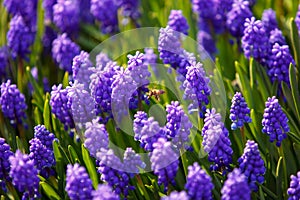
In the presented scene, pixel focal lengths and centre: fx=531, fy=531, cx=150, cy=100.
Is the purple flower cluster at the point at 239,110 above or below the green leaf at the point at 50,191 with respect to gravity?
below

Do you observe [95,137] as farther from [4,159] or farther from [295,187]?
[295,187]

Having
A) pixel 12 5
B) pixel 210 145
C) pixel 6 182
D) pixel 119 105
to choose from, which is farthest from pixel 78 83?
pixel 12 5

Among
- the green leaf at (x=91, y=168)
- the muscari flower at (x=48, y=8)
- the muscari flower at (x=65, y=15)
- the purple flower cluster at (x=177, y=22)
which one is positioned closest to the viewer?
the green leaf at (x=91, y=168)

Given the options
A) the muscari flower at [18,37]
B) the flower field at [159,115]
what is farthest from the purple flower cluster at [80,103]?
the muscari flower at [18,37]

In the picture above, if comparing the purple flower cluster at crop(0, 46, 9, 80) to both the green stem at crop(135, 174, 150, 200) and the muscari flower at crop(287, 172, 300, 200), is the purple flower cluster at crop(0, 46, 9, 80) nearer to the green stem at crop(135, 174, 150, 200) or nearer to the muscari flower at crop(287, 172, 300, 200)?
the green stem at crop(135, 174, 150, 200)

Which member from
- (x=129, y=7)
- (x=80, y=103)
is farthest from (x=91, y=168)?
(x=129, y=7)

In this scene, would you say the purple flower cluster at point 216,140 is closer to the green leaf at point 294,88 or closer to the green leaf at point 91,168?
the green leaf at point 91,168

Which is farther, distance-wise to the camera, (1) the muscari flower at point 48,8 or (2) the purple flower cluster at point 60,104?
(1) the muscari flower at point 48,8
